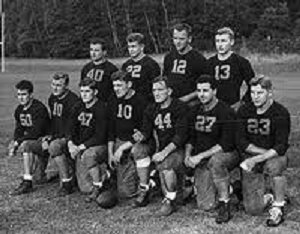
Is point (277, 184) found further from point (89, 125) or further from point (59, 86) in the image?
point (59, 86)

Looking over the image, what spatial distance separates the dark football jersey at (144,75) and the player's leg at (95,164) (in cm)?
80

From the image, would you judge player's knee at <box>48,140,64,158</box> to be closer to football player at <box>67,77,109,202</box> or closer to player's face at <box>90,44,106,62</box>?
football player at <box>67,77,109,202</box>

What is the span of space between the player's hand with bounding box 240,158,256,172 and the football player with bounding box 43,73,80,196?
7.13ft

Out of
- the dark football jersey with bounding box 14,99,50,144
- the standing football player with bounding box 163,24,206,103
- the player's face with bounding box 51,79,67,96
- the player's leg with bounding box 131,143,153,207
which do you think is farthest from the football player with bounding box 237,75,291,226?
the dark football jersey with bounding box 14,99,50,144

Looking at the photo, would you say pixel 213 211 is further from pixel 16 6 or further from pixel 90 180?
pixel 16 6

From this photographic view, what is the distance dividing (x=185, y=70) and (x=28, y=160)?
2.15m

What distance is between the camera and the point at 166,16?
59.4 metres

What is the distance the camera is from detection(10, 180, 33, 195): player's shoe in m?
6.71

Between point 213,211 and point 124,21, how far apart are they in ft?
185

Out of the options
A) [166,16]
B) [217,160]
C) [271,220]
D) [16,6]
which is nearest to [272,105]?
[217,160]

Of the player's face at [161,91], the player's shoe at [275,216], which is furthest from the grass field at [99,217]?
the player's face at [161,91]

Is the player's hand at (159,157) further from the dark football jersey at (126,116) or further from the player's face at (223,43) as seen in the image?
the player's face at (223,43)

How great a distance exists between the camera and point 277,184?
5559 millimetres

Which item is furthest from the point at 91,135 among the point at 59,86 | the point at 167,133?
the point at 167,133
